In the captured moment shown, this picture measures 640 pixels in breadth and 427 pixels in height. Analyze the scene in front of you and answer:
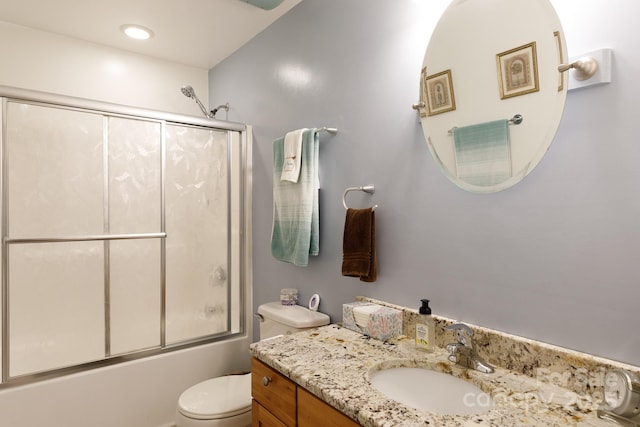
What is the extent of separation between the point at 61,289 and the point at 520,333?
212cm

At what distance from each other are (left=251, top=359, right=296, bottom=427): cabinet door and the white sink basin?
0.85ft

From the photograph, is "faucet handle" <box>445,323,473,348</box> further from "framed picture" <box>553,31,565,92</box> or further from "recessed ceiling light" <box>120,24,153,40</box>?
"recessed ceiling light" <box>120,24,153,40</box>

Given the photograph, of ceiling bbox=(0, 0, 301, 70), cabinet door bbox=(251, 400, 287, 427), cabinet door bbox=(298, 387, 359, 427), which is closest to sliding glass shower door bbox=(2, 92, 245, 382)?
ceiling bbox=(0, 0, 301, 70)

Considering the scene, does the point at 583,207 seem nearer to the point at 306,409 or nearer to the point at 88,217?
the point at 306,409

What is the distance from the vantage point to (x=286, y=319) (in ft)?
6.02

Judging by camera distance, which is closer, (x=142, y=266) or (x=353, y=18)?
(x=353, y=18)

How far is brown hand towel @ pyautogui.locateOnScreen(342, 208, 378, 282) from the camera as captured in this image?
1549 mm

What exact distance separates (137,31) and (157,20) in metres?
0.23

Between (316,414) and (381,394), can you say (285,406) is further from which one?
(381,394)

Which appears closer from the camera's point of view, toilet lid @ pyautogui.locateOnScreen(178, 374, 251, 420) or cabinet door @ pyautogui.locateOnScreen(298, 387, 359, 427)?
cabinet door @ pyautogui.locateOnScreen(298, 387, 359, 427)

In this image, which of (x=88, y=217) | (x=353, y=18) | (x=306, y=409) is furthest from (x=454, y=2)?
(x=88, y=217)

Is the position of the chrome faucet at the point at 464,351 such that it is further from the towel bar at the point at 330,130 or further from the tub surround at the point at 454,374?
the towel bar at the point at 330,130

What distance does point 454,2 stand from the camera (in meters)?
1.25

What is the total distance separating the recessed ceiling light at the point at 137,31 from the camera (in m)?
2.36
